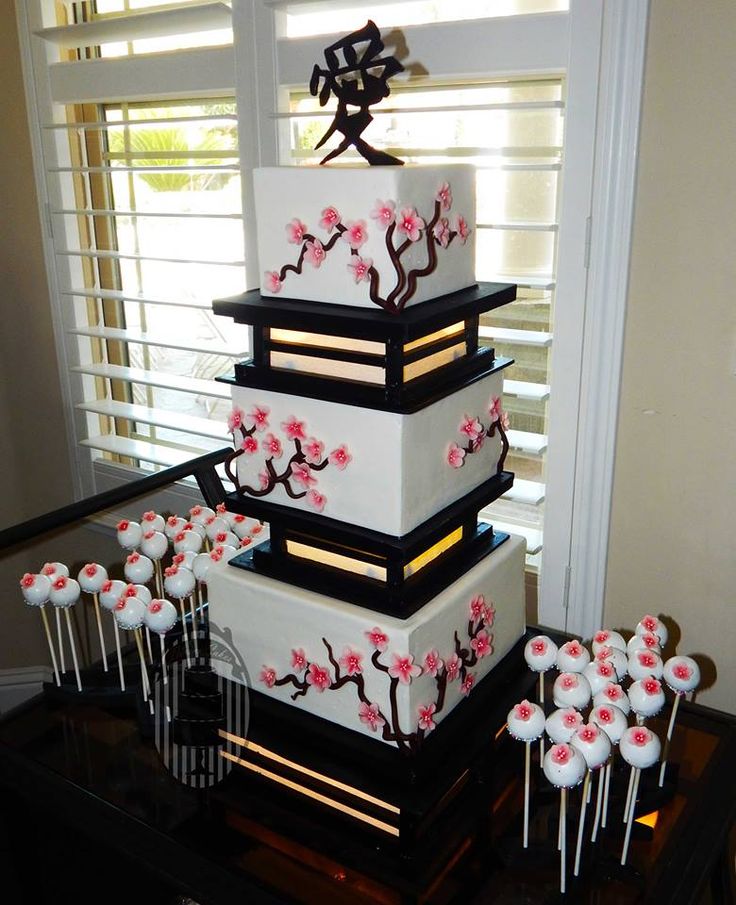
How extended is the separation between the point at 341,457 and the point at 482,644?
0.32 metres

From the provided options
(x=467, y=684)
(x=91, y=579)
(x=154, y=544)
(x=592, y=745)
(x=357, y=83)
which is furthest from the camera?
(x=154, y=544)

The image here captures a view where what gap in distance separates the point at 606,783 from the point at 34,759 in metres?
0.69

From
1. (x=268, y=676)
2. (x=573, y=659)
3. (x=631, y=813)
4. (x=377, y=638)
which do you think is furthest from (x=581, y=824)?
(x=268, y=676)

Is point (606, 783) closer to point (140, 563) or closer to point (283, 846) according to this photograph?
point (283, 846)

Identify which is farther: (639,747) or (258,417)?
(258,417)

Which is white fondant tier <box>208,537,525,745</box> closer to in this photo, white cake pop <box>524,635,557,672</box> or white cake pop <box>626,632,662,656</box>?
white cake pop <box>524,635,557,672</box>

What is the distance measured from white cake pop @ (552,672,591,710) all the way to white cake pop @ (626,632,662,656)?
98 millimetres

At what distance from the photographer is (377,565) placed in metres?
1.02

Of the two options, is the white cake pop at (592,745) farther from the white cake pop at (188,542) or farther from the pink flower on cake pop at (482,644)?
the white cake pop at (188,542)

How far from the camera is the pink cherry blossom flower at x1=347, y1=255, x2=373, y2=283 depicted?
0.94 metres

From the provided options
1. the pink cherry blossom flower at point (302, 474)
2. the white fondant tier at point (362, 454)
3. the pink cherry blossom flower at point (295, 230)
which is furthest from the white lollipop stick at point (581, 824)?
the pink cherry blossom flower at point (295, 230)

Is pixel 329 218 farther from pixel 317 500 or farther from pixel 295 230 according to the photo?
pixel 317 500

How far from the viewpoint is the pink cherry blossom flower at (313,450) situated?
101cm

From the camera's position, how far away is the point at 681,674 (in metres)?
1.02
